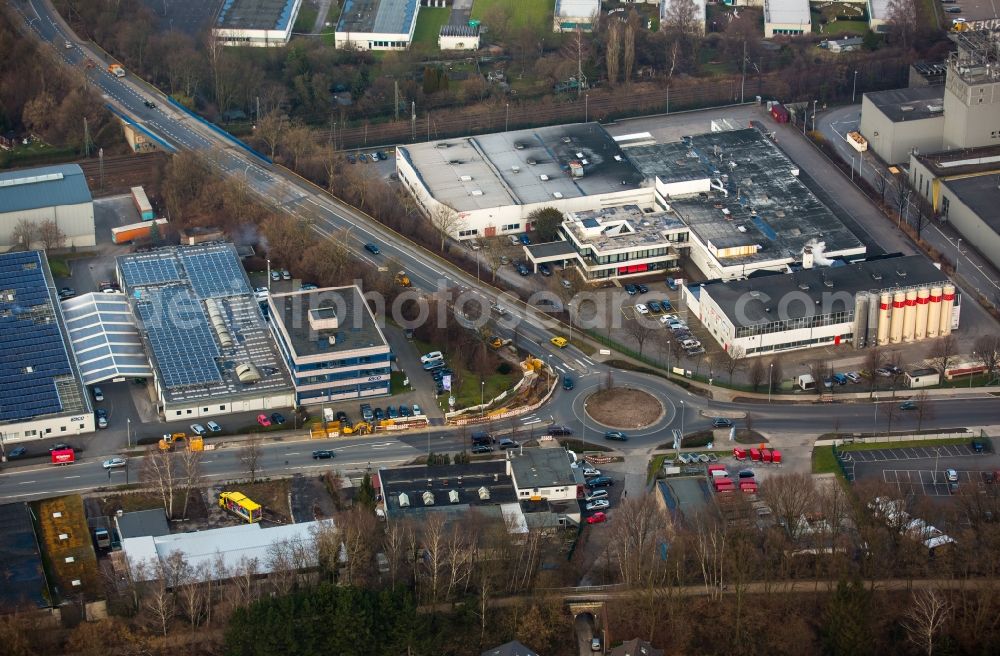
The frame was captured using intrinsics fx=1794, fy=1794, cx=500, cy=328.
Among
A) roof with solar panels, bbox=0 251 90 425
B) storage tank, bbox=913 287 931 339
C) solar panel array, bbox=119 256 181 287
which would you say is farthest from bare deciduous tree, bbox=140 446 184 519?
storage tank, bbox=913 287 931 339

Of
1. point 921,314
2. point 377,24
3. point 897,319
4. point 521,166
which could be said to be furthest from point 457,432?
point 377,24

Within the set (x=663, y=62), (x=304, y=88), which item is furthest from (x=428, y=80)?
(x=663, y=62)

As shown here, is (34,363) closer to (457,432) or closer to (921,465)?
(457,432)

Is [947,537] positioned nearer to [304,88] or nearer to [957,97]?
[957,97]

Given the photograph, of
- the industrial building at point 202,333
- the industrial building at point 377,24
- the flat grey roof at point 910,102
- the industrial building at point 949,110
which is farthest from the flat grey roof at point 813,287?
the industrial building at point 377,24

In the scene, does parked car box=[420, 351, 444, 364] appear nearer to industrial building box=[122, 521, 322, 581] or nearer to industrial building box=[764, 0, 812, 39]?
industrial building box=[122, 521, 322, 581]

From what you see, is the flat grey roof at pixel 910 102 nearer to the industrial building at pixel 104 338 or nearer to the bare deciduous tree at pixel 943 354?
the bare deciduous tree at pixel 943 354
